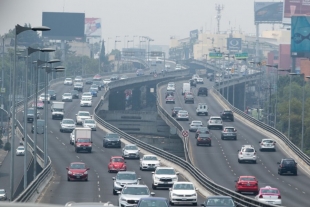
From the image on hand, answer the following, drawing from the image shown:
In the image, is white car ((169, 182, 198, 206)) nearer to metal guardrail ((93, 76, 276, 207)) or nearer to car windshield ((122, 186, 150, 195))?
metal guardrail ((93, 76, 276, 207))

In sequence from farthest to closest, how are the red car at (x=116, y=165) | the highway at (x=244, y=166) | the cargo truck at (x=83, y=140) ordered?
the cargo truck at (x=83, y=140) < the red car at (x=116, y=165) < the highway at (x=244, y=166)

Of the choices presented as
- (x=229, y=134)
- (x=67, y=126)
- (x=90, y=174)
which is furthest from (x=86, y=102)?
(x=90, y=174)

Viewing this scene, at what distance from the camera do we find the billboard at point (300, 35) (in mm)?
147000

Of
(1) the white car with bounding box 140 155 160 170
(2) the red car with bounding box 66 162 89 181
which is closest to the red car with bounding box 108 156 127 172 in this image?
(1) the white car with bounding box 140 155 160 170

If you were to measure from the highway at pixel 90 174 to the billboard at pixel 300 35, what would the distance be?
5435 cm

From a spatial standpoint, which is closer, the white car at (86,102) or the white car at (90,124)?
the white car at (90,124)

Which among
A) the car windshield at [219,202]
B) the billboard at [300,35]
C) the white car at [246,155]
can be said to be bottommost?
the white car at [246,155]

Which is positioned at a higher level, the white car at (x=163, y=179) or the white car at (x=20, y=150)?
the white car at (x=163, y=179)

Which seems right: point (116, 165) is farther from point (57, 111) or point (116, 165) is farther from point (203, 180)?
point (57, 111)

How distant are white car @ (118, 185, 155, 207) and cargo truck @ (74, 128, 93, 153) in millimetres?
37633

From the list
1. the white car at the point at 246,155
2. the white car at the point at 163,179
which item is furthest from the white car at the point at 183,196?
the white car at the point at 246,155

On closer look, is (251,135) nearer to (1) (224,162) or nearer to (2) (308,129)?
(2) (308,129)

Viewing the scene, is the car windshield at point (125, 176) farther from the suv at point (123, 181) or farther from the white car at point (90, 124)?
the white car at point (90, 124)

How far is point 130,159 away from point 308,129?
37395 mm
